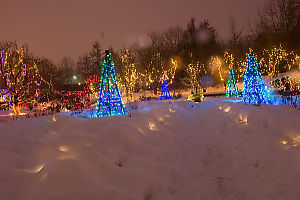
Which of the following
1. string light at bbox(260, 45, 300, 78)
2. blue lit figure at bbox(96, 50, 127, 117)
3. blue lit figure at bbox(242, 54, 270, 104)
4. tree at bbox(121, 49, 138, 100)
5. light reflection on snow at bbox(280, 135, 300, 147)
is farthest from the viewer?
string light at bbox(260, 45, 300, 78)

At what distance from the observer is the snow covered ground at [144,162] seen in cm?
276

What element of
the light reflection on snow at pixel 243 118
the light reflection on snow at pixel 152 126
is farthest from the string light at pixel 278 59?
the light reflection on snow at pixel 152 126

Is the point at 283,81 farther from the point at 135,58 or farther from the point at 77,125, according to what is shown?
the point at 135,58

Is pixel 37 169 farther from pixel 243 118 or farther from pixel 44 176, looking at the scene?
pixel 243 118

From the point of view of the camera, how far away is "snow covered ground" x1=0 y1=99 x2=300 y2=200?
276cm

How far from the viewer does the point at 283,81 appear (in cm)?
1850

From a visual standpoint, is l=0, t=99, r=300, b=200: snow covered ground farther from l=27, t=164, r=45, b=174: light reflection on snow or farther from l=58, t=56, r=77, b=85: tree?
l=58, t=56, r=77, b=85: tree

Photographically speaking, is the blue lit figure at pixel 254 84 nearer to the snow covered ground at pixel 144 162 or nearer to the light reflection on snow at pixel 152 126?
the snow covered ground at pixel 144 162

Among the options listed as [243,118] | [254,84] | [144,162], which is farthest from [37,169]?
[254,84]

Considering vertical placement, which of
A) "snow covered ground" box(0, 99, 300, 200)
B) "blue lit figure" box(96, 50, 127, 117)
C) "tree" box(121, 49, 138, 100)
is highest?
"tree" box(121, 49, 138, 100)

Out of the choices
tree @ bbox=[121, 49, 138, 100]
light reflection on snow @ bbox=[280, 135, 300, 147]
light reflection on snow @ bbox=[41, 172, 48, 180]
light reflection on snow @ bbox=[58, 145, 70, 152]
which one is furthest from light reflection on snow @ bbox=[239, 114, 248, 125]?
tree @ bbox=[121, 49, 138, 100]

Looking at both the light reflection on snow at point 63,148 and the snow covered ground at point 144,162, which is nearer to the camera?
the snow covered ground at point 144,162

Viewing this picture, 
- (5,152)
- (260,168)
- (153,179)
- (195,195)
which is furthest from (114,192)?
(260,168)

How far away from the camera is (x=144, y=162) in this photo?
398 cm
